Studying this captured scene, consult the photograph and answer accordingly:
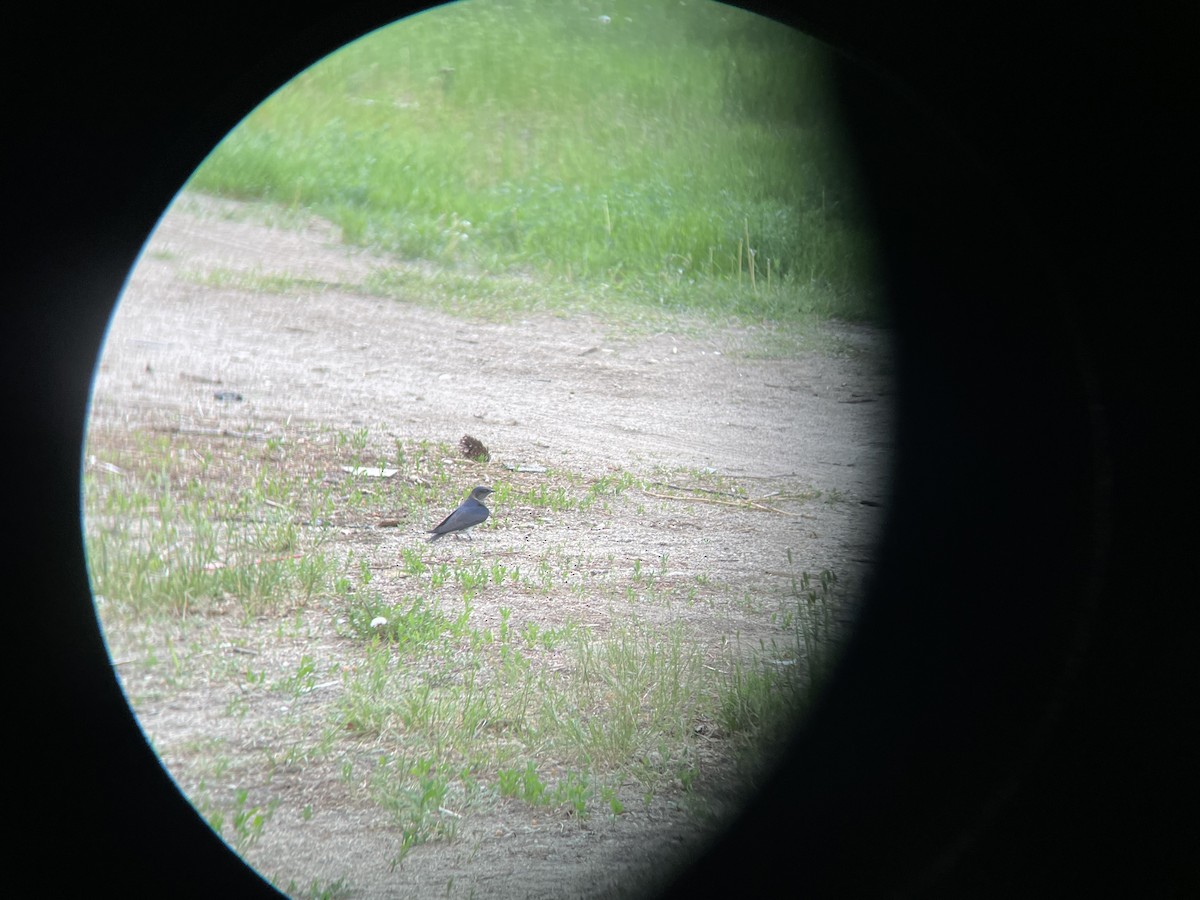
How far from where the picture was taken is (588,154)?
254 centimetres

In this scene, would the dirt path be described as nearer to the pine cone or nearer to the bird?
the pine cone

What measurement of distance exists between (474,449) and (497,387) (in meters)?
0.29

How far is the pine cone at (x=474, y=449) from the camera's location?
7.61 ft

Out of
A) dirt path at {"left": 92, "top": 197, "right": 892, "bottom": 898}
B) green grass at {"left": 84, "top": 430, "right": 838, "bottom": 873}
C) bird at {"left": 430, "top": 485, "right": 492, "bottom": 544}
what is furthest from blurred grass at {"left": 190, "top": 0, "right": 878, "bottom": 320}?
bird at {"left": 430, "top": 485, "right": 492, "bottom": 544}

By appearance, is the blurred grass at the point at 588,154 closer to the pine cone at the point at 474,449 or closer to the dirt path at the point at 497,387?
the dirt path at the point at 497,387

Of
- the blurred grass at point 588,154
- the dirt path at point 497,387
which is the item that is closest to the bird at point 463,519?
the dirt path at point 497,387

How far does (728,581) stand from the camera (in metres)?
2.13

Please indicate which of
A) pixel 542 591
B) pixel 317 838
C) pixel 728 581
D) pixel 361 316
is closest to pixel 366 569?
pixel 542 591

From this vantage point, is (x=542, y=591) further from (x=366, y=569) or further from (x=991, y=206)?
(x=991, y=206)

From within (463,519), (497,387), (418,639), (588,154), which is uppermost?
(588,154)

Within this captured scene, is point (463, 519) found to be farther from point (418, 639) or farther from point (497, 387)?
point (497, 387)

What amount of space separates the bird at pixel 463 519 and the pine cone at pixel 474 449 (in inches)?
5.7

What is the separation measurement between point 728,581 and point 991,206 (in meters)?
1.14

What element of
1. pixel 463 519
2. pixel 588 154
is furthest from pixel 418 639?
pixel 588 154
